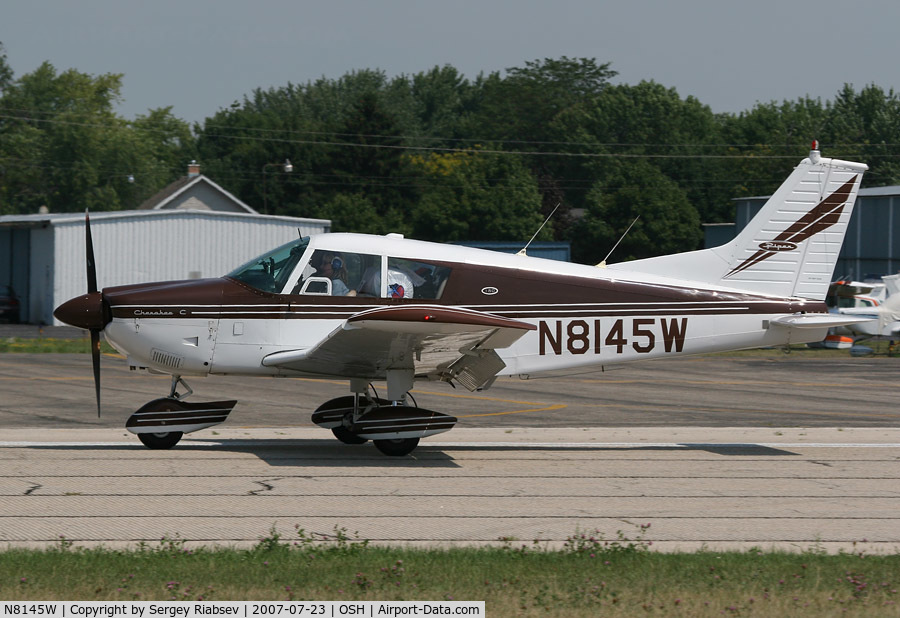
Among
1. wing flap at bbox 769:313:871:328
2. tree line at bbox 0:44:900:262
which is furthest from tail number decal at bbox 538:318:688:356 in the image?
tree line at bbox 0:44:900:262

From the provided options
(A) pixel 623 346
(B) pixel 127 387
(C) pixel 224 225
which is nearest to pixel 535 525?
(A) pixel 623 346

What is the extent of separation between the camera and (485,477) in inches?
429

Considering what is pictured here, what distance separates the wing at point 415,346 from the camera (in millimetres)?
10484

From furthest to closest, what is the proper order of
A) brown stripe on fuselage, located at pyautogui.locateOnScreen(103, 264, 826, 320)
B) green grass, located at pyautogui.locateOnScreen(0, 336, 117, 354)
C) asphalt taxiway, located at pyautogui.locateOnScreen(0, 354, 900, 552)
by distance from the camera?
green grass, located at pyautogui.locateOnScreen(0, 336, 117, 354) → brown stripe on fuselage, located at pyautogui.locateOnScreen(103, 264, 826, 320) → asphalt taxiway, located at pyautogui.locateOnScreen(0, 354, 900, 552)

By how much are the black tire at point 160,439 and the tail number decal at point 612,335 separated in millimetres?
4408

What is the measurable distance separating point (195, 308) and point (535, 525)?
515 centimetres

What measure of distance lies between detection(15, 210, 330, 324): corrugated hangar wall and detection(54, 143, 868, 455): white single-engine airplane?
31.7 meters

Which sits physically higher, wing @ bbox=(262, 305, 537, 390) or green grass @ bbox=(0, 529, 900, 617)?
wing @ bbox=(262, 305, 537, 390)

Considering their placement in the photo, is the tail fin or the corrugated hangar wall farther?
the corrugated hangar wall

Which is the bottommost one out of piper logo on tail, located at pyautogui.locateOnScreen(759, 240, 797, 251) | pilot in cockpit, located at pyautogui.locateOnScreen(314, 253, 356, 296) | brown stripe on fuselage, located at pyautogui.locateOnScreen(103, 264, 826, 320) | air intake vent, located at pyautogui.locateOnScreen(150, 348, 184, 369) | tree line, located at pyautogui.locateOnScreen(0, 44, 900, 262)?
air intake vent, located at pyautogui.locateOnScreen(150, 348, 184, 369)

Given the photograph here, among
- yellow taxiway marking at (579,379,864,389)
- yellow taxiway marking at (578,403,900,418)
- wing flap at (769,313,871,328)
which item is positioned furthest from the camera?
yellow taxiway marking at (579,379,864,389)

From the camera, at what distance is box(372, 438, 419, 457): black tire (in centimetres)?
1195

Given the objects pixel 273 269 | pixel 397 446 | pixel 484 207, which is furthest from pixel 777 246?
pixel 484 207

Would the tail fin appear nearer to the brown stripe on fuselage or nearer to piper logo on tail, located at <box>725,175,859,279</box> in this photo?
piper logo on tail, located at <box>725,175,859,279</box>
